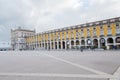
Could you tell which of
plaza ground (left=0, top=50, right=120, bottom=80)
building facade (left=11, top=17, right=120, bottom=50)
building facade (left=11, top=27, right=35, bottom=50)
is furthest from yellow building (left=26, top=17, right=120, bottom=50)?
plaza ground (left=0, top=50, right=120, bottom=80)

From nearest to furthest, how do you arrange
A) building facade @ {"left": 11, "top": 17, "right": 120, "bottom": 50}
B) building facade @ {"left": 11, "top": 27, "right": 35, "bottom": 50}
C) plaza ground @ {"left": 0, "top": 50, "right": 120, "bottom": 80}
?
plaza ground @ {"left": 0, "top": 50, "right": 120, "bottom": 80} < building facade @ {"left": 11, "top": 17, "right": 120, "bottom": 50} < building facade @ {"left": 11, "top": 27, "right": 35, "bottom": 50}

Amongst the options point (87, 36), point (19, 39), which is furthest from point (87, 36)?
point (19, 39)

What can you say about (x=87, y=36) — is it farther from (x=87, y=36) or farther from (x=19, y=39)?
(x=19, y=39)

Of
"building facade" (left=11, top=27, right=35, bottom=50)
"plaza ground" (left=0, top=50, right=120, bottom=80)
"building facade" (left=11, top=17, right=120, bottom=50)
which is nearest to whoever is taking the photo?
"plaza ground" (left=0, top=50, right=120, bottom=80)

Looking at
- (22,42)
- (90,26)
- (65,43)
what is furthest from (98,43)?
(22,42)

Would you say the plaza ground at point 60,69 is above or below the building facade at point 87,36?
below

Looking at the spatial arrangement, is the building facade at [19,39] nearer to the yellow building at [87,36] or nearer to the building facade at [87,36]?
the building facade at [87,36]

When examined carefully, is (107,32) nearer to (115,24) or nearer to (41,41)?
(115,24)

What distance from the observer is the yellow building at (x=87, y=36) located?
4938 centimetres

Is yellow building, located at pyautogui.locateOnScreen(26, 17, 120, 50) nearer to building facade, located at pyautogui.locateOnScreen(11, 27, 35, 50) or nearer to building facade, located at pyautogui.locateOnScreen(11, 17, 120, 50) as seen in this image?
building facade, located at pyautogui.locateOnScreen(11, 17, 120, 50)

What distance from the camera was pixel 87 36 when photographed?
5719 centimetres

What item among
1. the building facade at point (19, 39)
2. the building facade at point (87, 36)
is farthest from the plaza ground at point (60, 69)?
the building facade at point (19, 39)

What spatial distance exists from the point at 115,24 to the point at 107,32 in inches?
155

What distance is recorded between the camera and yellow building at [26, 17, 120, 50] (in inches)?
1944
